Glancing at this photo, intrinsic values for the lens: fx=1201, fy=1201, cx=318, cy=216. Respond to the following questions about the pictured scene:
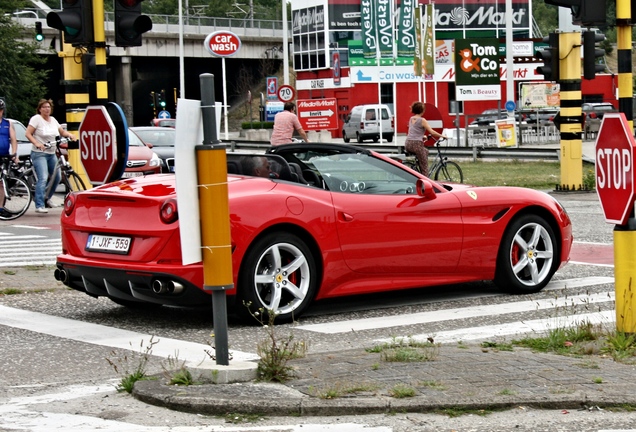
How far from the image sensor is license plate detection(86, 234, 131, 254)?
8.77 metres

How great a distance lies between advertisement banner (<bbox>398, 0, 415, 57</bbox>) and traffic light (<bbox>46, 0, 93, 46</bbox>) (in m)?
47.4

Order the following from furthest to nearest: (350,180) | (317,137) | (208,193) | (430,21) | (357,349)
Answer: (317,137) → (430,21) → (350,180) → (357,349) → (208,193)

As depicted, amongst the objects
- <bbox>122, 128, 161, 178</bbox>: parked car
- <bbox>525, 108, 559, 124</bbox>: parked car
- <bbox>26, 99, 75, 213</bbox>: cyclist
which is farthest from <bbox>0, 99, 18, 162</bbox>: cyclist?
<bbox>525, 108, 559, 124</bbox>: parked car

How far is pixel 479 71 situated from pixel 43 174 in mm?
26922

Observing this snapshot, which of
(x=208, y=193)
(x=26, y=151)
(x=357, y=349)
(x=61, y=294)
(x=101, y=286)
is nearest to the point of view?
(x=208, y=193)

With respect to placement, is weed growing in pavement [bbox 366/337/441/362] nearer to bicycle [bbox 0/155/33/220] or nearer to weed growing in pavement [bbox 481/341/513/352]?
weed growing in pavement [bbox 481/341/513/352]

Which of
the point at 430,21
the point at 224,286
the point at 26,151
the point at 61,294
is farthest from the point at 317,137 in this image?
the point at 224,286

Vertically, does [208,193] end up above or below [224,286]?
above

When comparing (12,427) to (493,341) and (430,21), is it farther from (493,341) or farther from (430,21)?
(430,21)

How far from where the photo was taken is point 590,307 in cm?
949

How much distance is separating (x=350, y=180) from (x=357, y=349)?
263 cm

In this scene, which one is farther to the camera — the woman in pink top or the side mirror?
the woman in pink top

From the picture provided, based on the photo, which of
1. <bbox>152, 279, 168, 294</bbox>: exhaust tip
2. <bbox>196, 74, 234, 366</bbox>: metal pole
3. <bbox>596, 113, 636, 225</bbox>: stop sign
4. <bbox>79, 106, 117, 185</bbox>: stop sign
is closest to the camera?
<bbox>196, 74, 234, 366</bbox>: metal pole

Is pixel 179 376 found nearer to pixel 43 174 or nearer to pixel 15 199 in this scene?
pixel 15 199
